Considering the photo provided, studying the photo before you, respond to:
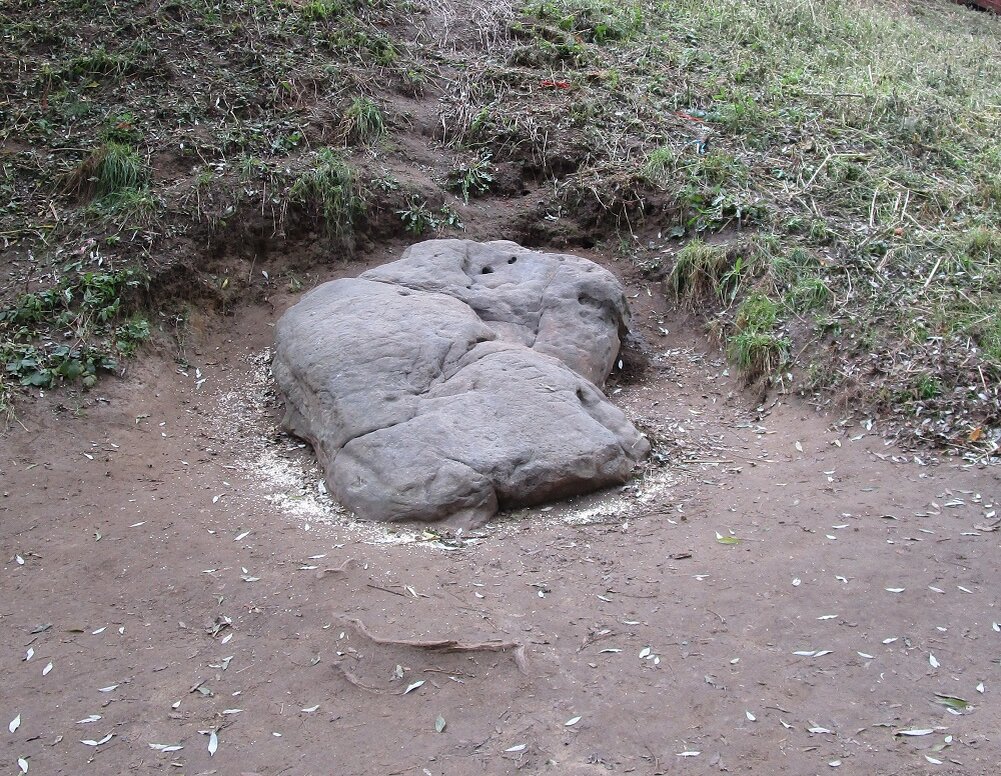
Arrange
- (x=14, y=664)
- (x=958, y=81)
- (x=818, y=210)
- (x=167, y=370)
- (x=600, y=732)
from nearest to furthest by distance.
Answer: (x=600, y=732)
(x=14, y=664)
(x=167, y=370)
(x=818, y=210)
(x=958, y=81)

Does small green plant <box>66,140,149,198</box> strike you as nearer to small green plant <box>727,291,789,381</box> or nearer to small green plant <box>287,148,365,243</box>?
small green plant <box>287,148,365,243</box>

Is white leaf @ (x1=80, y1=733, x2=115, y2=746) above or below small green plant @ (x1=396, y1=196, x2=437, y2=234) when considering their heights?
below

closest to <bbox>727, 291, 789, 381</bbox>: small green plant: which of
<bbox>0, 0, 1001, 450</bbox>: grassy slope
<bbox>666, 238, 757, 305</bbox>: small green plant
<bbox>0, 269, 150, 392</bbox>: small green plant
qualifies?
<bbox>0, 0, 1001, 450</bbox>: grassy slope

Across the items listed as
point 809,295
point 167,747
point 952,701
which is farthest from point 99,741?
point 809,295

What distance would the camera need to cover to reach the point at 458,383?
5.02 m

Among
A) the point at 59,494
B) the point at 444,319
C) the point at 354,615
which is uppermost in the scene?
the point at 444,319

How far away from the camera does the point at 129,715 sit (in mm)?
3264

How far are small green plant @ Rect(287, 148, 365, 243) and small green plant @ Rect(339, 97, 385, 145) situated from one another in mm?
560

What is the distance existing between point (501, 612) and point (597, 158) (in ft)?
15.7

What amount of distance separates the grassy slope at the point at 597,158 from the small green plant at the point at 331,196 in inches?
0.6

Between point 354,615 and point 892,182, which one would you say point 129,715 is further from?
point 892,182

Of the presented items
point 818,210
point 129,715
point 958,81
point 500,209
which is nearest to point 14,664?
point 129,715

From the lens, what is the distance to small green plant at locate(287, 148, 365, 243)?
6.70 meters

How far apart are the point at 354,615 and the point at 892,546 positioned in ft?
8.21
